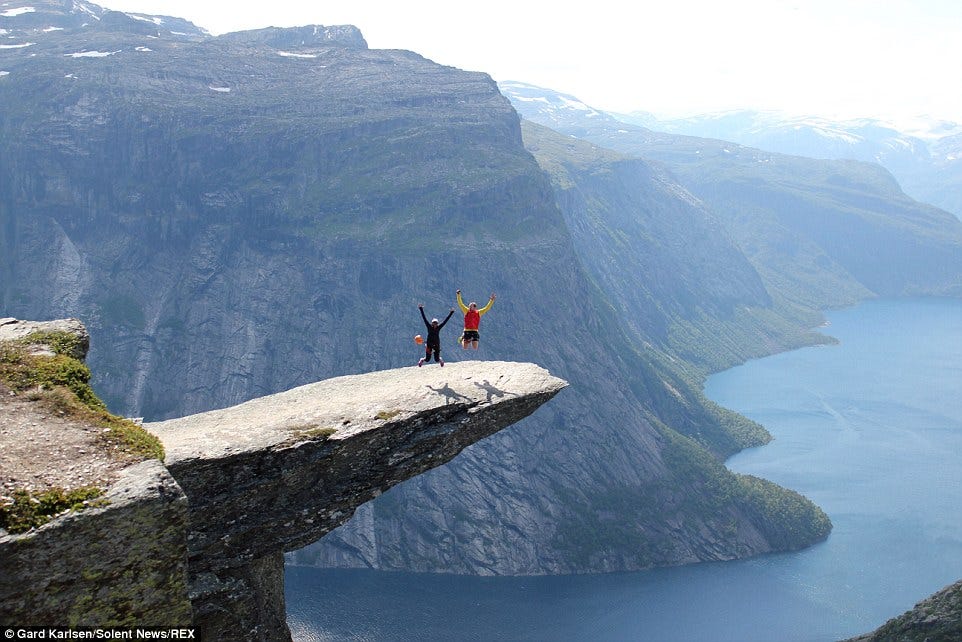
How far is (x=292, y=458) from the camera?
80.5 ft

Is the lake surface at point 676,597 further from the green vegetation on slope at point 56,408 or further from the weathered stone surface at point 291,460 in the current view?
the green vegetation on slope at point 56,408

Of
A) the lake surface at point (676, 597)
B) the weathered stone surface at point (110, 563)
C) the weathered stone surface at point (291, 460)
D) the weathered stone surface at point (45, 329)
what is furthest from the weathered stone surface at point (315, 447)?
the lake surface at point (676, 597)

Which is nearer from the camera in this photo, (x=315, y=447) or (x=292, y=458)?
(x=292, y=458)

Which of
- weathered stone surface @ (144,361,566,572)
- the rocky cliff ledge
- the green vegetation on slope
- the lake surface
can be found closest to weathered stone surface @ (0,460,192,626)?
the green vegetation on slope

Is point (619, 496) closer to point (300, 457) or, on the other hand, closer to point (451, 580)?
point (451, 580)

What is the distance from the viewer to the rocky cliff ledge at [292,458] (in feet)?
78.0

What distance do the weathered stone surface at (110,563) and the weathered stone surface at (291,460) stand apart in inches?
221

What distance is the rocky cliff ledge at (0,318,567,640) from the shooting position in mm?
23766

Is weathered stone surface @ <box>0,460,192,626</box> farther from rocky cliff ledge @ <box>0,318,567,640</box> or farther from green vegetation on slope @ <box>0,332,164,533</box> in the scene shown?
rocky cliff ledge @ <box>0,318,567,640</box>

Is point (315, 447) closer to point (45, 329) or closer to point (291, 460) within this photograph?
point (291, 460)

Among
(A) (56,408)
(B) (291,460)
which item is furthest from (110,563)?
(B) (291,460)

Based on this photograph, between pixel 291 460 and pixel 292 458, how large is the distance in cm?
8

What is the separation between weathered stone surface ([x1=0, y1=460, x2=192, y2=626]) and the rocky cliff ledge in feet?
5.57

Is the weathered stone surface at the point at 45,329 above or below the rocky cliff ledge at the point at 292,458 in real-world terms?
above
